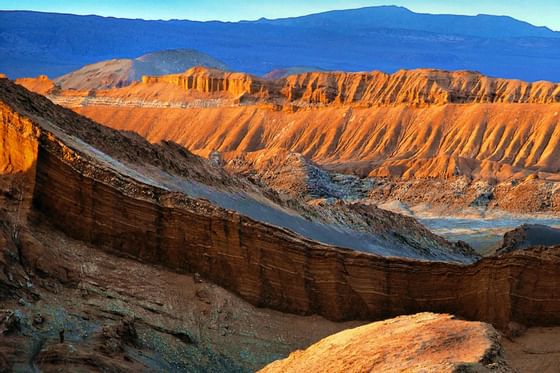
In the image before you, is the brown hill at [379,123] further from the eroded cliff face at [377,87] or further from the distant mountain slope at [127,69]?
the distant mountain slope at [127,69]

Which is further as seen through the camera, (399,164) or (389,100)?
(389,100)

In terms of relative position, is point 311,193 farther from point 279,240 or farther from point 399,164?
point 279,240

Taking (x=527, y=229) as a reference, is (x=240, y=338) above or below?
above

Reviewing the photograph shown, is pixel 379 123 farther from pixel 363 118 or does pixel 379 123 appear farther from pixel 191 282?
pixel 191 282

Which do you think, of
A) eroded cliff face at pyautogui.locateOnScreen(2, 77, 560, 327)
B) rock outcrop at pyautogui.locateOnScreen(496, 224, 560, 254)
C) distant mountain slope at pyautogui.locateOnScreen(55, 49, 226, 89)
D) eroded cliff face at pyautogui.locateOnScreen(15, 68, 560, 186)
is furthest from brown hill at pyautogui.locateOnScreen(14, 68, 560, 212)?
eroded cliff face at pyautogui.locateOnScreen(2, 77, 560, 327)

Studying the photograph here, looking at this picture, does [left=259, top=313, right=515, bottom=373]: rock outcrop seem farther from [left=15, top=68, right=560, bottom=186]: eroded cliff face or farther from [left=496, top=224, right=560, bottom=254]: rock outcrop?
[left=15, top=68, right=560, bottom=186]: eroded cliff face

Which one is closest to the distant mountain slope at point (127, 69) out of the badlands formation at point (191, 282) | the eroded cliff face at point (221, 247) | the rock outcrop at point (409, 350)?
the badlands formation at point (191, 282)

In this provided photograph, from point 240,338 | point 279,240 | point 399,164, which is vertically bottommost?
point 399,164

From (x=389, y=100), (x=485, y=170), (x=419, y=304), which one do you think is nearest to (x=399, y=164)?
(x=485, y=170)
